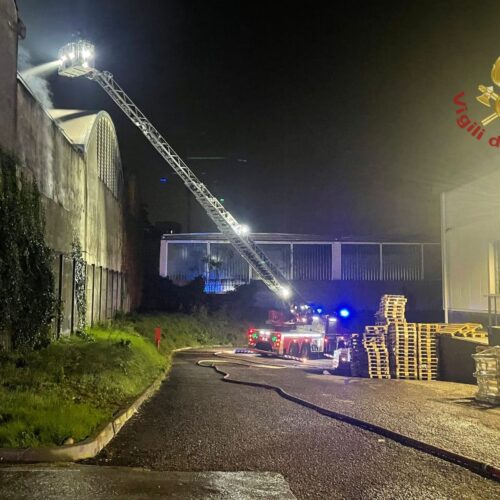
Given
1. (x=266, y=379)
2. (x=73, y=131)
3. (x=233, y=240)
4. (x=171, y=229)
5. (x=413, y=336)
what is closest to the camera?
(x=266, y=379)

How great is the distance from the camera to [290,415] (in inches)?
403

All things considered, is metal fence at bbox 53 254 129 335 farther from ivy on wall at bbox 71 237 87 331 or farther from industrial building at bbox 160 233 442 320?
industrial building at bbox 160 233 442 320

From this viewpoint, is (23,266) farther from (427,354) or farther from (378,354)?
(427,354)

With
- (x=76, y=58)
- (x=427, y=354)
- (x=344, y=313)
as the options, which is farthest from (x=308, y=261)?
(x=427, y=354)

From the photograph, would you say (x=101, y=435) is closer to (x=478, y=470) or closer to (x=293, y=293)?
(x=478, y=470)

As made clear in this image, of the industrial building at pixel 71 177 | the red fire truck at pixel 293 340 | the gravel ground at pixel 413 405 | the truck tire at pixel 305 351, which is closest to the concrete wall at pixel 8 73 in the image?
the industrial building at pixel 71 177

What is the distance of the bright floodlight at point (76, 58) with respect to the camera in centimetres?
2742

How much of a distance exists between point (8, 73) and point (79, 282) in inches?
292

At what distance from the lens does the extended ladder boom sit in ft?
99.0

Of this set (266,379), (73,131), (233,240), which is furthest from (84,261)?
(233,240)

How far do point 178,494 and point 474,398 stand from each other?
29.4 ft

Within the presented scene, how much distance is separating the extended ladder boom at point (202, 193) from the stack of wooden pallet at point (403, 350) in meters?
17.4

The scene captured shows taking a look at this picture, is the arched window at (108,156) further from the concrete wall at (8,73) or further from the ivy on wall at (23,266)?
the ivy on wall at (23,266)

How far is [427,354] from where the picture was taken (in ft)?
56.6
